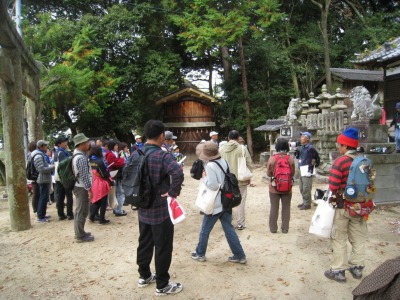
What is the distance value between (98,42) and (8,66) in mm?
11575

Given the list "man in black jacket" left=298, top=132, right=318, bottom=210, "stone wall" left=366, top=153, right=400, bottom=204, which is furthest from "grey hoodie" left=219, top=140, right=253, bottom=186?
"stone wall" left=366, top=153, right=400, bottom=204

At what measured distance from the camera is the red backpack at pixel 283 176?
212 inches

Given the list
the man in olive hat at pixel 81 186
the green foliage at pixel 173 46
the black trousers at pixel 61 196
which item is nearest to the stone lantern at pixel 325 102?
the green foliage at pixel 173 46

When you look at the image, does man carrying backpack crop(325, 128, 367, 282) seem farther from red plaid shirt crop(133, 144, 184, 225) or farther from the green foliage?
the green foliage

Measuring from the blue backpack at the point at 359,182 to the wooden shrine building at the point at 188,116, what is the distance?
1527cm

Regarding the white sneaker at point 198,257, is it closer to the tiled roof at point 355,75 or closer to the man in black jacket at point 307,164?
the man in black jacket at point 307,164

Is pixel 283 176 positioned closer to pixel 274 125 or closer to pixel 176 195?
pixel 176 195

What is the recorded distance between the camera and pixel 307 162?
7133 millimetres

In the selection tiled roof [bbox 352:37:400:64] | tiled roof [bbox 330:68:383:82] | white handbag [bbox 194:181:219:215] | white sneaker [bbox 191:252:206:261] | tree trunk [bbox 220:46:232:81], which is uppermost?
→ tree trunk [bbox 220:46:232:81]

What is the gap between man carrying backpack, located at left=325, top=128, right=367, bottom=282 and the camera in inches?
148

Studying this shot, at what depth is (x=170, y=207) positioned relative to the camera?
3.43 metres

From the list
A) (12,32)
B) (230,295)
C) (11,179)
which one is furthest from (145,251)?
(12,32)

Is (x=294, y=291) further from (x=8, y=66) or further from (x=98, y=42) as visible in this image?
(x=98, y=42)

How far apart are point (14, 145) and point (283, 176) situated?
5.22m
